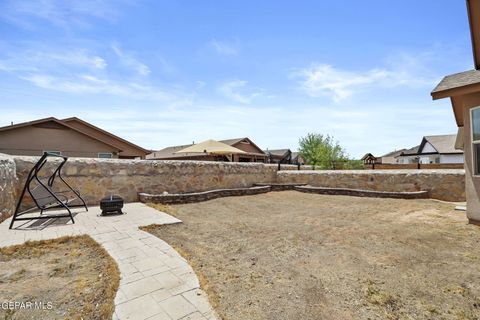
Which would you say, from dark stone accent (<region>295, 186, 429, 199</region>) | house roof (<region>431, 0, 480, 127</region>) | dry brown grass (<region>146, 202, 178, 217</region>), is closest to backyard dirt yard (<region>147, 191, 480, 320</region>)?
dry brown grass (<region>146, 202, 178, 217</region>)

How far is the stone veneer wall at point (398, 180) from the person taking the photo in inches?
346

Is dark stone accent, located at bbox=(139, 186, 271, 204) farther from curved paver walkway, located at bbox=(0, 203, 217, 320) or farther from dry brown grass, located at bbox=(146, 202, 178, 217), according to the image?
curved paver walkway, located at bbox=(0, 203, 217, 320)

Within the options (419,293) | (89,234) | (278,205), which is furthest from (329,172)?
(89,234)

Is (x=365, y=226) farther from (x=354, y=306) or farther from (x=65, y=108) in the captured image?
(x=65, y=108)

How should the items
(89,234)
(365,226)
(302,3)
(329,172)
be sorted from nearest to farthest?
(89,234)
(365,226)
(302,3)
(329,172)

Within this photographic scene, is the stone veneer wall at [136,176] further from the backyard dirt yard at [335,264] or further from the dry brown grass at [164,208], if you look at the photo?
the backyard dirt yard at [335,264]

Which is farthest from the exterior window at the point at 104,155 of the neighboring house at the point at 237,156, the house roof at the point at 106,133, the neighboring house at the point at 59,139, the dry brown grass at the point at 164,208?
the neighboring house at the point at 237,156

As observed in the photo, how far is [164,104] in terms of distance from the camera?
16047 mm

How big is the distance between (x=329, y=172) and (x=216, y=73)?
27.1ft

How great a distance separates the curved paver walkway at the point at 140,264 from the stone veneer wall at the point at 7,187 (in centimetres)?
39

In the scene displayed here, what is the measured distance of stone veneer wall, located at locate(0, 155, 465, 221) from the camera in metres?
6.61

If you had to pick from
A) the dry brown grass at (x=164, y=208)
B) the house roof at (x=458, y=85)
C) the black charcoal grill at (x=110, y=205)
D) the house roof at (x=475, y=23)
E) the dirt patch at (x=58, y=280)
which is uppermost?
the house roof at (x=475, y=23)

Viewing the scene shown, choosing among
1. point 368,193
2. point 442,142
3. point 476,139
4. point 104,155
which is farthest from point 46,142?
point 442,142

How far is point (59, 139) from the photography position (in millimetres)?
13641
